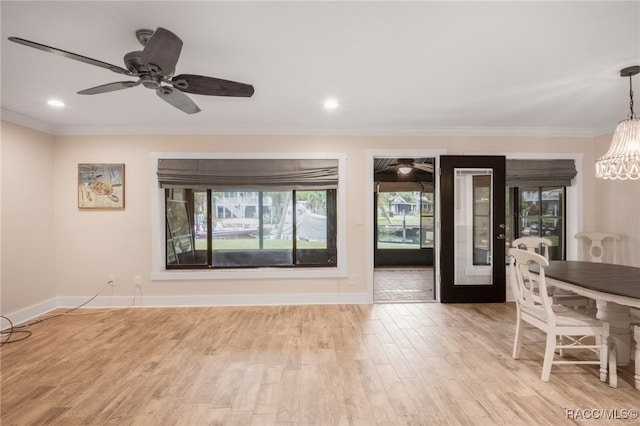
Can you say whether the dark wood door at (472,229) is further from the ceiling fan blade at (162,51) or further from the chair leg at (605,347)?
the ceiling fan blade at (162,51)

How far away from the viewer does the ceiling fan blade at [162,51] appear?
1688 mm

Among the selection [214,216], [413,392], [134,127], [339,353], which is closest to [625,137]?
[413,392]

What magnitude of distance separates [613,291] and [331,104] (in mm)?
2853

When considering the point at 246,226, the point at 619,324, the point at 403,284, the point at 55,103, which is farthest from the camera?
the point at 403,284

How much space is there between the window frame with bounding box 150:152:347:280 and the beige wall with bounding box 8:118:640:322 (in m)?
0.08

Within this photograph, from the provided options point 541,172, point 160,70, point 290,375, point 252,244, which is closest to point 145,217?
point 252,244

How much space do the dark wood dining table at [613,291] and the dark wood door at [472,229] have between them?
1563mm

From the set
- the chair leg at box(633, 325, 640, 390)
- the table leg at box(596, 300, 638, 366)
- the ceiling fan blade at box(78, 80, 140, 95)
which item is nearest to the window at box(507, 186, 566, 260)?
the table leg at box(596, 300, 638, 366)

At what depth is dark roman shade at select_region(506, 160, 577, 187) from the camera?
4.56 m

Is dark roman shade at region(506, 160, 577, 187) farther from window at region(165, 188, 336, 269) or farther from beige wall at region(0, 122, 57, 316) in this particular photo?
beige wall at region(0, 122, 57, 316)

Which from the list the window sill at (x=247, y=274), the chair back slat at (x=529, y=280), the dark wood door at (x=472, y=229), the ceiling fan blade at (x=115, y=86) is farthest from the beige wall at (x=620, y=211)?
the ceiling fan blade at (x=115, y=86)

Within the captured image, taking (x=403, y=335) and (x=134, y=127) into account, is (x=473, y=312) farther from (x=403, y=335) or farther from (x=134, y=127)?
(x=134, y=127)

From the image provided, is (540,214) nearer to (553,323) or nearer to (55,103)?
(553,323)

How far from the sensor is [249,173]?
4.39 metres
